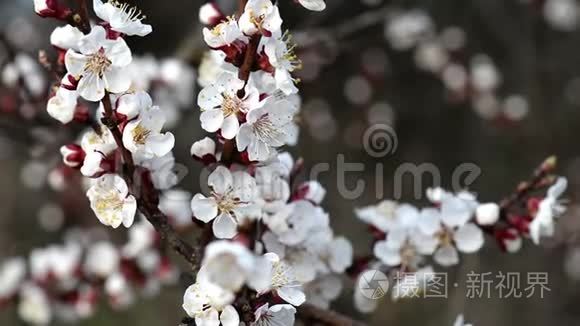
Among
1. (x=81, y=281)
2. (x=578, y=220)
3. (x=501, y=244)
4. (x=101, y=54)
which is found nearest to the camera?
(x=101, y=54)

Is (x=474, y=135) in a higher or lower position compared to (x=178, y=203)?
higher

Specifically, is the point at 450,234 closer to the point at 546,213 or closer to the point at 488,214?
the point at 488,214

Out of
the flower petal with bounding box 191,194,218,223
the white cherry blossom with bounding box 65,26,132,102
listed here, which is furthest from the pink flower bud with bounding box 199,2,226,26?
the flower petal with bounding box 191,194,218,223

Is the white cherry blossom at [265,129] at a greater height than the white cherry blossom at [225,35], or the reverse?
the white cherry blossom at [225,35]

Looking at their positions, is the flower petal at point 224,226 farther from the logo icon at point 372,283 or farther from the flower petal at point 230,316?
the logo icon at point 372,283

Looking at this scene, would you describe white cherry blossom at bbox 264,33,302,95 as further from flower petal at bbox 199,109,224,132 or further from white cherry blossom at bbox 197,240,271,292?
white cherry blossom at bbox 197,240,271,292

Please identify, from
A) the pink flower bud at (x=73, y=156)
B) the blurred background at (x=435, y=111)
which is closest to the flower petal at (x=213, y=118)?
the pink flower bud at (x=73, y=156)

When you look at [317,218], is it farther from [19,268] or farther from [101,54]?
[19,268]

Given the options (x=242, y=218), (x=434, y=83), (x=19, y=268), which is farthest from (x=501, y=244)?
(x=434, y=83)
